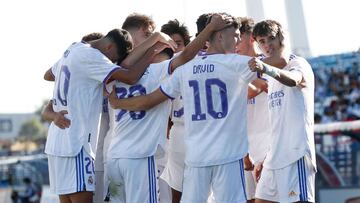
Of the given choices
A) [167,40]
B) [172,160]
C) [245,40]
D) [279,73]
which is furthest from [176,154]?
[279,73]

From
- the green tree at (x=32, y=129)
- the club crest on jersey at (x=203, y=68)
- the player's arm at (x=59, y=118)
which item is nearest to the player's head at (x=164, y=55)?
the club crest on jersey at (x=203, y=68)

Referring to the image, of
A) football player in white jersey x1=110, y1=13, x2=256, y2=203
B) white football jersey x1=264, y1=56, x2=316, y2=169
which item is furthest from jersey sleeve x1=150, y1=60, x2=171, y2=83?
white football jersey x1=264, y1=56, x2=316, y2=169

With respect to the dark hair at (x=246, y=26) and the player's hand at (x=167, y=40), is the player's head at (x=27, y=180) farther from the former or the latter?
the player's hand at (x=167, y=40)

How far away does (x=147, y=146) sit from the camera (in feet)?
26.2

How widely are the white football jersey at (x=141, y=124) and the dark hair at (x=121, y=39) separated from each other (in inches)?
11.8

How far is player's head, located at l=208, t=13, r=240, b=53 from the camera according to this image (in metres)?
7.62

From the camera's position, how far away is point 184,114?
7.81 metres

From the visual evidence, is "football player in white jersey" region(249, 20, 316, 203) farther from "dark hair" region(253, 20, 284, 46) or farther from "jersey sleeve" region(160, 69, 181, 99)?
"jersey sleeve" region(160, 69, 181, 99)

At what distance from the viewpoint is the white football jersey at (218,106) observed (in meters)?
7.54

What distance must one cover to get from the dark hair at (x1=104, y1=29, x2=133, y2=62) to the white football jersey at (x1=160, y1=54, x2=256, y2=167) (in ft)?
2.14

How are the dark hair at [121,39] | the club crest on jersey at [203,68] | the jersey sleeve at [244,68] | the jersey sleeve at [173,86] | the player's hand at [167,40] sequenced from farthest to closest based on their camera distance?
the player's hand at [167,40] → the dark hair at [121,39] → the jersey sleeve at [173,86] → the club crest on jersey at [203,68] → the jersey sleeve at [244,68]

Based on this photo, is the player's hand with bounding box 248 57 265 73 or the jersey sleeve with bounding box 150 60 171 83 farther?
the jersey sleeve with bounding box 150 60 171 83

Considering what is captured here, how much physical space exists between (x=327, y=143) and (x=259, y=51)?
10.8 m

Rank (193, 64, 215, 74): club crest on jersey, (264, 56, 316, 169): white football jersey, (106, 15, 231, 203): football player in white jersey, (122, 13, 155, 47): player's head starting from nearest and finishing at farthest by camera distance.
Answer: (193, 64, 215, 74): club crest on jersey
(106, 15, 231, 203): football player in white jersey
(264, 56, 316, 169): white football jersey
(122, 13, 155, 47): player's head
